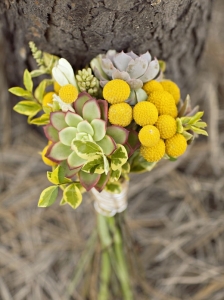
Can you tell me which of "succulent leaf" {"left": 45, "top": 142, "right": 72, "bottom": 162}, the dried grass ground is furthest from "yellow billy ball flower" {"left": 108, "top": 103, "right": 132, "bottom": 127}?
the dried grass ground

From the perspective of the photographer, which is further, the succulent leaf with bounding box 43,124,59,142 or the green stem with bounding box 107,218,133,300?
the green stem with bounding box 107,218,133,300

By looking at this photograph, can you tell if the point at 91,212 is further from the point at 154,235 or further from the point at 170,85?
the point at 170,85

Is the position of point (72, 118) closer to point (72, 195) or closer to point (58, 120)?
point (58, 120)

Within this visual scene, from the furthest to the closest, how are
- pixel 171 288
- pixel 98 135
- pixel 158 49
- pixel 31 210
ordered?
pixel 31 210 → pixel 171 288 → pixel 158 49 → pixel 98 135

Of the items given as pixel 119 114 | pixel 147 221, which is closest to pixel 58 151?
pixel 119 114

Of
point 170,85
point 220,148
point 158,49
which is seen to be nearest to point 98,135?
point 170,85

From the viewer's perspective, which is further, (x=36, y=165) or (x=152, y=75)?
(x=36, y=165)

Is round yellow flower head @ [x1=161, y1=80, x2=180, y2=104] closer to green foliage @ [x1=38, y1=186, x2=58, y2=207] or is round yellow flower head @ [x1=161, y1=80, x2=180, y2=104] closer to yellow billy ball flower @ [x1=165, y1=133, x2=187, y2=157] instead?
yellow billy ball flower @ [x1=165, y1=133, x2=187, y2=157]
